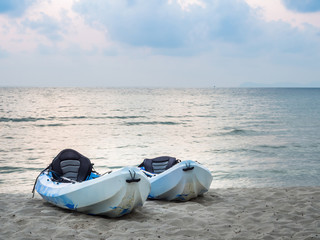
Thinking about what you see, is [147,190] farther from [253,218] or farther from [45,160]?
[45,160]

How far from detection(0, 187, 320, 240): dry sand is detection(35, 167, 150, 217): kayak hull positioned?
0.19m

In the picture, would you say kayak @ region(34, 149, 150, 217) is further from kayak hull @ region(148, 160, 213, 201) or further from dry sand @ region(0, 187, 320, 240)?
kayak hull @ region(148, 160, 213, 201)

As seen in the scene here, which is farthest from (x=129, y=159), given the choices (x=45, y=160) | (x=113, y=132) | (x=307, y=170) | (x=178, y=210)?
(x=113, y=132)

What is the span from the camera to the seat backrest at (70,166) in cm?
898

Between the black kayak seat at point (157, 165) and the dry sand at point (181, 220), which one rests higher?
the black kayak seat at point (157, 165)

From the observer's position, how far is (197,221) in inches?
277

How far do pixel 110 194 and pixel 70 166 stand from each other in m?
2.39

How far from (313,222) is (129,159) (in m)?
11.5

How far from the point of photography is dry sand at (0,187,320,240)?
20.2 ft

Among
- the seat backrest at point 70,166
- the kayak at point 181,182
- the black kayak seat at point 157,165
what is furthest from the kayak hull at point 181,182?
the seat backrest at point 70,166

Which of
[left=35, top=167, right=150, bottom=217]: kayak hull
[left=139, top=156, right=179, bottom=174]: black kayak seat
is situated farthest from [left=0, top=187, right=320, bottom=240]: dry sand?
[left=139, top=156, right=179, bottom=174]: black kayak seat

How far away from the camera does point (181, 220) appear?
7.06 m

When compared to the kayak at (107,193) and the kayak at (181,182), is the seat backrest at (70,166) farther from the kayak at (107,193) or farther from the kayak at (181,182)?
the kayak at (181,182)

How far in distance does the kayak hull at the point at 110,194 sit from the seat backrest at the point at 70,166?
131cm
